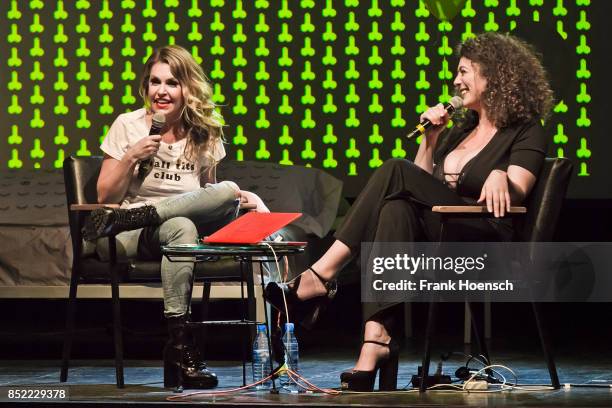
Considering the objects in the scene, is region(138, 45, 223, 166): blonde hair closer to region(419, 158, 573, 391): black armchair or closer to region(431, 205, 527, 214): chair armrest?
region(431, 205, 527, 214): chair armrest

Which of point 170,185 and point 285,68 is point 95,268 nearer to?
point 170,185

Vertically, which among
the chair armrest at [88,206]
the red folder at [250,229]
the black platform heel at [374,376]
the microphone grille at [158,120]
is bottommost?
the black platform heel at [374,376]

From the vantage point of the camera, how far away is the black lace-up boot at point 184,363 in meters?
2.88

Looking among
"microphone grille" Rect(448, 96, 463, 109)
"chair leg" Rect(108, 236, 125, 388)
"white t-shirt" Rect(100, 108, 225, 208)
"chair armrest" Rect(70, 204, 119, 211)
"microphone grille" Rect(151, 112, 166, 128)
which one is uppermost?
"microphone grille" Rect(448, 96, 463, 109)

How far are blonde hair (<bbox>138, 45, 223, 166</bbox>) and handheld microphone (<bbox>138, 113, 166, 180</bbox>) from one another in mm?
140

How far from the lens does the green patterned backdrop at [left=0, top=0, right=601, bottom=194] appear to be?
564 cm

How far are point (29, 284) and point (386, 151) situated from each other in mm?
2313

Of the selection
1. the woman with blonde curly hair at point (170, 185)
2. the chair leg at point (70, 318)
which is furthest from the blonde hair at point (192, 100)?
the chair leg at point (70, 318)

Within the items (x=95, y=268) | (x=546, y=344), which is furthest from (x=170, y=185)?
(x=546, y=344)

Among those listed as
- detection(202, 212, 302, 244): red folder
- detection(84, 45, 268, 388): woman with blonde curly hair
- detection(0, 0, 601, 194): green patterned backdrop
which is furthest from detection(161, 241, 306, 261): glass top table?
detection(0, 0, 601, 194): green patterned backdrop

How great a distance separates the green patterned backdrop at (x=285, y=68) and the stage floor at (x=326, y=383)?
1.92 meters

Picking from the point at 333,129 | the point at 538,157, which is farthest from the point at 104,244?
the point at 333,129

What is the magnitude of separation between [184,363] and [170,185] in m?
0.73

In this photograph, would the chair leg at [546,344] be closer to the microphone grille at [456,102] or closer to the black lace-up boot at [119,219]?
the microphone grille at [456,102]
